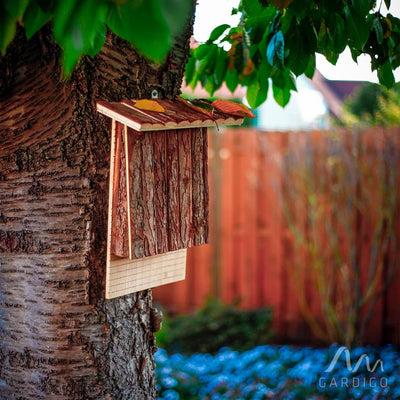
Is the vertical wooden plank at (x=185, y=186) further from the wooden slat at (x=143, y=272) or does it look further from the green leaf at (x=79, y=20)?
the green leaf at (x=79, y=20)

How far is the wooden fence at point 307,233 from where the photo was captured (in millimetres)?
4379

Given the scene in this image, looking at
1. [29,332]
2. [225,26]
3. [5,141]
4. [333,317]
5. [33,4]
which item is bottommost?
[333,317]

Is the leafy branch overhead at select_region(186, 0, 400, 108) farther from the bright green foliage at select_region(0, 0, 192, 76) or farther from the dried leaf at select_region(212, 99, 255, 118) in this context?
the bright green foliage at select_region(0, 0, 192, 76)

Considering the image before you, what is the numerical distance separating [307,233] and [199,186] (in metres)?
3.10

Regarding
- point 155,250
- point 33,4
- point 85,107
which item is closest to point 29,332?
point 155,250

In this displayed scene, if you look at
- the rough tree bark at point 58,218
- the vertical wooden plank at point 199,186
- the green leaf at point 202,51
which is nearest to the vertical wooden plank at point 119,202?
the rough tree bark at point 58,218

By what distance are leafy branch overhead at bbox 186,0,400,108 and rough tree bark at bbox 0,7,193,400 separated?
395mm

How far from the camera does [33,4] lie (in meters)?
1.01

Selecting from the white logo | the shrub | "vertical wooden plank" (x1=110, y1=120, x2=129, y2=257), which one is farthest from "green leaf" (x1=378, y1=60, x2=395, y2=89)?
the shrub

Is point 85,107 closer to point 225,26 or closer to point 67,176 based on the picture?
point 67,176

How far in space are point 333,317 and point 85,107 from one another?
3.37 metres

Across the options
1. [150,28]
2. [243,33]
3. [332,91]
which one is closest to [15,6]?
[150,28]

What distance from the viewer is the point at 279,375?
129 inches

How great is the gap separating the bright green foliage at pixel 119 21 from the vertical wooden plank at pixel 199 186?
77 cm
